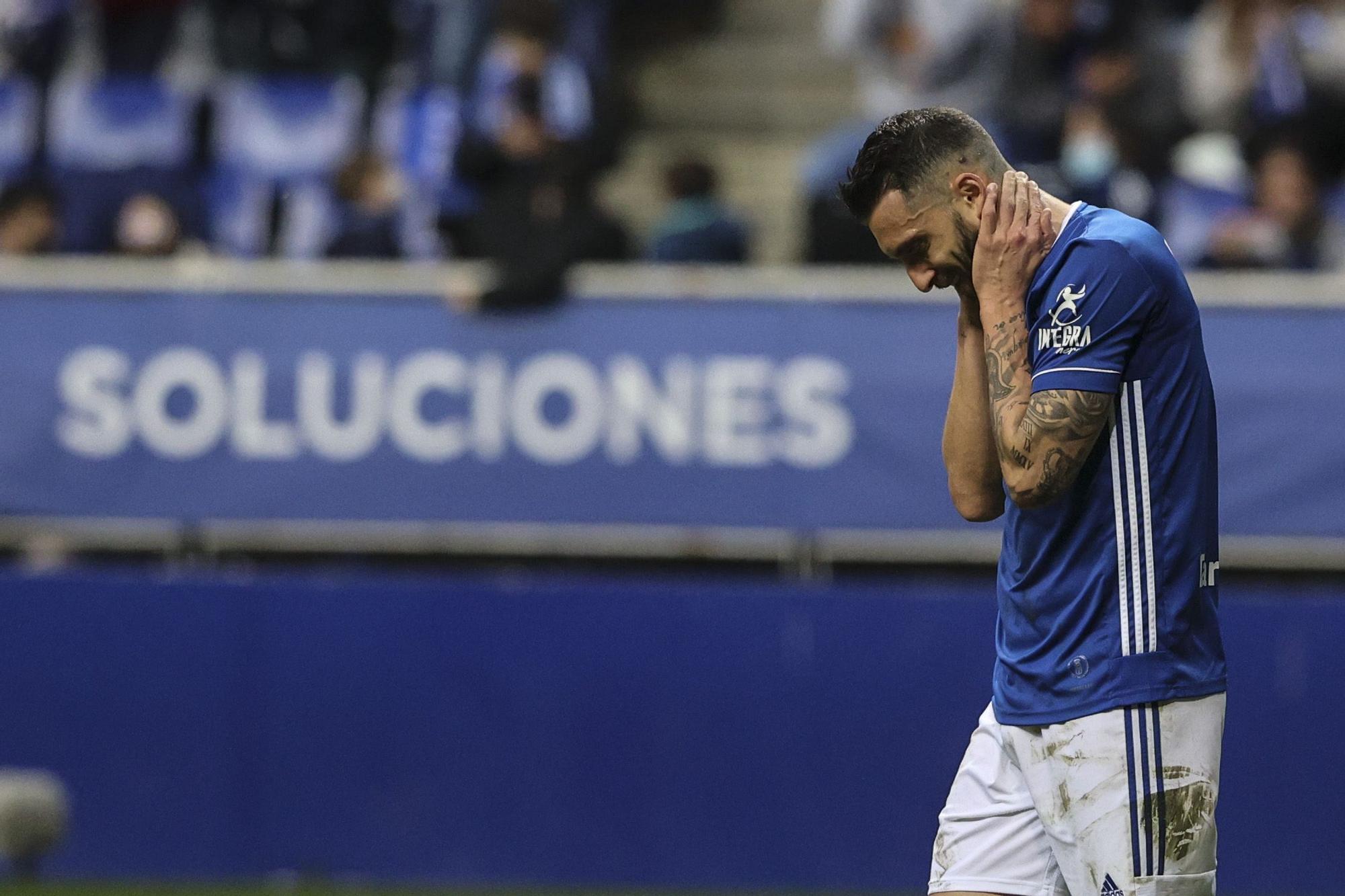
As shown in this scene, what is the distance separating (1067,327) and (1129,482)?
1.00 feet

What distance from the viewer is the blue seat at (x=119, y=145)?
35.8 feet

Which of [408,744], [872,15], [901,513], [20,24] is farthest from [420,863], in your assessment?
[20,24]

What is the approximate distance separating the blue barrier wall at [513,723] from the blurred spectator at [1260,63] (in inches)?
140

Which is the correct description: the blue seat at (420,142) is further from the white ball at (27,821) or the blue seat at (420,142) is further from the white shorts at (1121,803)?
the white shorts at (1121,803)

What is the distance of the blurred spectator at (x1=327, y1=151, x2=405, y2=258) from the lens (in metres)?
9.80

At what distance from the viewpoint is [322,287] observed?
892 cm

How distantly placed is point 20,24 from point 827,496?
268 inches

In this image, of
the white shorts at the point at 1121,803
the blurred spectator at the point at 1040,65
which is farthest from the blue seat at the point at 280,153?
the white shorts at the point at 1121,803

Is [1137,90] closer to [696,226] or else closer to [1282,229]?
[1282,229]

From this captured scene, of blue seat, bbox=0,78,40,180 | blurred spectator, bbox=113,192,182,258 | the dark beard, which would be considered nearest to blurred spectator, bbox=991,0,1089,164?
blurred spectator, bbox=113,192,182,258

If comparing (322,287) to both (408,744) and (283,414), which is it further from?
(408,744)

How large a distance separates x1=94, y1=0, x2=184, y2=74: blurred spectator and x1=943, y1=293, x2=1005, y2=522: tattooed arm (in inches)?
382

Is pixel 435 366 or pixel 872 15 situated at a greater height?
pixel 872 15

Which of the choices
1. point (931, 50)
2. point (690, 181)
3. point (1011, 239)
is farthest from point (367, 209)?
point (1011, 239)
